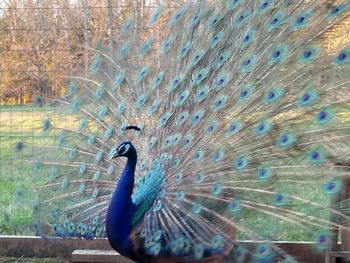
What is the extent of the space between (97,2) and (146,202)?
1.65 m

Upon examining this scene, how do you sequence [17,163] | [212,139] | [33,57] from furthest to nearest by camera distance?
[33,57] < [17,163] < [212,139]

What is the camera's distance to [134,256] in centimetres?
264

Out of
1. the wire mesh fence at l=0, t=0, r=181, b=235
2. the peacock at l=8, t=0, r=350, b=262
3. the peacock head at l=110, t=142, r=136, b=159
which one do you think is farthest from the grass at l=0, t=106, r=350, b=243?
the peacock head at l=110, t=142, r=136, b=159

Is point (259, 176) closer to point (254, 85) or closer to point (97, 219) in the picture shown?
point (254, 85)

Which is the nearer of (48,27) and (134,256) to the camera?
(134,256)

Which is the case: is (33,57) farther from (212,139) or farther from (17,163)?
(212,139)

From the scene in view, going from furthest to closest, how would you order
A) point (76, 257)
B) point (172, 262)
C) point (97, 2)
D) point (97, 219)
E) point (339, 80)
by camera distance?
point (97, 2)
point (76, 257)
point (97, 219)
point (172, 262)
point (339, 80)

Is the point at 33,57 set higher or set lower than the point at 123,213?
higher

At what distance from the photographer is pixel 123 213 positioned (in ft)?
8.75

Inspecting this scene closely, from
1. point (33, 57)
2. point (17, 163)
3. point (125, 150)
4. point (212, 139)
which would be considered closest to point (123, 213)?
point (125, 150)

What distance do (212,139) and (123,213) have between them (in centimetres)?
53

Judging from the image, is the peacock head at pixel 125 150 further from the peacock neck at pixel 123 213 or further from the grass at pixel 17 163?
the grass at pixel 17 163

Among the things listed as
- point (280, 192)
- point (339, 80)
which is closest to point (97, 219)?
point (280, 192)

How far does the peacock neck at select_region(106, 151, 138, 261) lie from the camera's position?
2.66 meters
